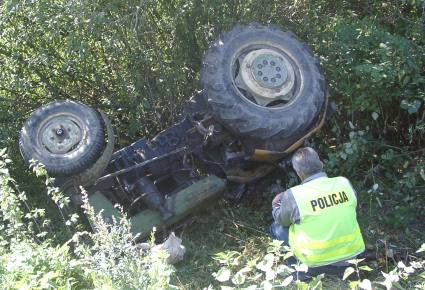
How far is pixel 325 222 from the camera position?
3.92 meters

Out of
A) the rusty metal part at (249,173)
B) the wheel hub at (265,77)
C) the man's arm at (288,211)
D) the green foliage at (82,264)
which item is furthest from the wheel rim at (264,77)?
the green foliage at (82,264)

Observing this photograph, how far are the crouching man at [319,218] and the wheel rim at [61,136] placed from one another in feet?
5.34

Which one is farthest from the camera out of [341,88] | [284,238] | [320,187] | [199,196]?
[341,88]

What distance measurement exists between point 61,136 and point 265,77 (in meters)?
1.63

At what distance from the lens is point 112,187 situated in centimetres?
488

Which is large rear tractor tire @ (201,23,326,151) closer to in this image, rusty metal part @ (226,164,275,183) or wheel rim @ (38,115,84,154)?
rusty metal part @ (226,164,275,183)

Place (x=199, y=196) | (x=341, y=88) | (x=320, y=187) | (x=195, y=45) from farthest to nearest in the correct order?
(x=195, y=45)
(x=341, y=88)
(x=199, y=196)
(x=320, y=187)

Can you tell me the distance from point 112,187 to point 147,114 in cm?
129

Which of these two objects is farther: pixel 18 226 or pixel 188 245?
pixel 188 245

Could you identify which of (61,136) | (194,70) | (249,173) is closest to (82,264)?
(61,136)

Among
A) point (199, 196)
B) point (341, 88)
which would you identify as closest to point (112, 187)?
point (199, 196)

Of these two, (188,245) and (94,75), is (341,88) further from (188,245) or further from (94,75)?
(94,75)

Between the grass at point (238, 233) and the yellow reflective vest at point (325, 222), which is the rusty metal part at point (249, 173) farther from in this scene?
the yellow reflective vest at point (325, 222)

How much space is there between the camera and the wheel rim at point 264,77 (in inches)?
191
